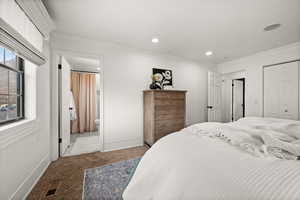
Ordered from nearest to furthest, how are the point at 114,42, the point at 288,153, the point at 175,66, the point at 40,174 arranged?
the point at 288,153 < the point at 40,174 < the point at 114,42 < the point at 175,66

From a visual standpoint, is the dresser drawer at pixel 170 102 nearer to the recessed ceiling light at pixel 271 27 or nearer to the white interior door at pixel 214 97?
the white interior door at pixel 214 97

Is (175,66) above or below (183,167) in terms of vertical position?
above

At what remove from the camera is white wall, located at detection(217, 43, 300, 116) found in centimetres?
283

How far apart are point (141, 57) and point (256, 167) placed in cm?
285

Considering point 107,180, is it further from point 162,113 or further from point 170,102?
point 170,102

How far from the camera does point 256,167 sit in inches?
27.1

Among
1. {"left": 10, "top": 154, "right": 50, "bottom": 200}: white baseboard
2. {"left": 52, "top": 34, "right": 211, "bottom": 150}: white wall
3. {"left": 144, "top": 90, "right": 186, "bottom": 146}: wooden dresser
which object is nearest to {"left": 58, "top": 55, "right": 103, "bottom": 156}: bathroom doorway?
A: {"left": 52, "top": 34, "right": 211, "bottom": 150}: white wall

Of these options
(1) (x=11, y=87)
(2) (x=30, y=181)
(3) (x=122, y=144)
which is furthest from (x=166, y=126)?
(1) (x=11, y=87)

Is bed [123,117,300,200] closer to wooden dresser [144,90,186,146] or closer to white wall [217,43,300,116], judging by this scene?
wooden dresser [144,90,186,146]

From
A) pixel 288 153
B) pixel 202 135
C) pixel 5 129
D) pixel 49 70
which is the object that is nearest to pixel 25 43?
pixel 5 129

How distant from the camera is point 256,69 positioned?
128 inches

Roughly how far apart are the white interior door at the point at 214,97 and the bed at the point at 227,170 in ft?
9.06

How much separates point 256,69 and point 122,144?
396cm

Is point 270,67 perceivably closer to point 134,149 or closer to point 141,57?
point 141,57
